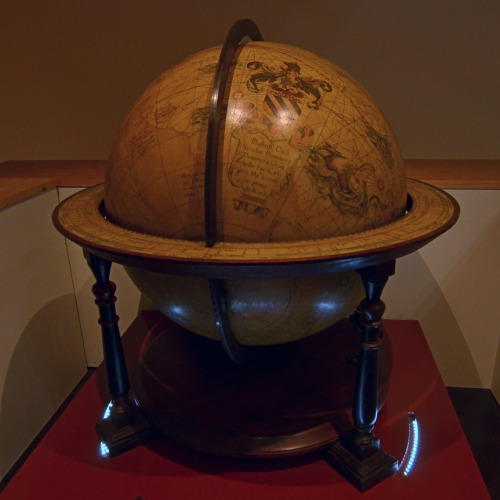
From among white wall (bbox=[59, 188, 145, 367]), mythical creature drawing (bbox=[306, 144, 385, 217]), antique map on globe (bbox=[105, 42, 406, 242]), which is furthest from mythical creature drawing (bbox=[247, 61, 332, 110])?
white wall (bbox=[59, 188, 145, 367])

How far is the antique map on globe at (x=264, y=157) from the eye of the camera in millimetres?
1143

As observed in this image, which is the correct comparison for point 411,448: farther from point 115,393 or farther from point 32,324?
point 32,324

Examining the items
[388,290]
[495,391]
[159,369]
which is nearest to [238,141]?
[159,369]

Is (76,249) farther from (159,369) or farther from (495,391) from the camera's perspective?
(495,391)

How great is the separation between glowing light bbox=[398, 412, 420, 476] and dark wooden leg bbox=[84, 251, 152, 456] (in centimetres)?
80

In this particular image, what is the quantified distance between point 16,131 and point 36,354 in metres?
1.60

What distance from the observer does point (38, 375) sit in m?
2.21

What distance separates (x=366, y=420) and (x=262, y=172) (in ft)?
2.56

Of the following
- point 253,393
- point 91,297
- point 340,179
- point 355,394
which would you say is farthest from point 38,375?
point 340,179

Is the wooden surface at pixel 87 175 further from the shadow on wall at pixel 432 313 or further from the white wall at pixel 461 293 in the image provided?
the shadow on wall at pixel 432 313

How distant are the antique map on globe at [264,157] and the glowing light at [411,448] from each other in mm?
753

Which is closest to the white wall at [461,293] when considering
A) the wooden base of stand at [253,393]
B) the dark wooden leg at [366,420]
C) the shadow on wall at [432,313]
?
the shadow on wall at [432,313]

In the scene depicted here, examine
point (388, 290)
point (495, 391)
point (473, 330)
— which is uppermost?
point (388, 290)

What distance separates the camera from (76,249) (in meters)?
2.41
